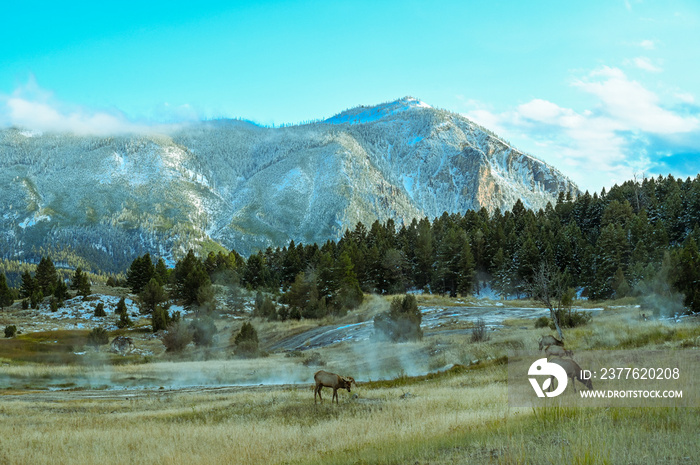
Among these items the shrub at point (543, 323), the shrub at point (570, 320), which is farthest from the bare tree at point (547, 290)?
the shrub at point (543, 323)

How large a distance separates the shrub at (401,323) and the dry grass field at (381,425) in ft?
42.0

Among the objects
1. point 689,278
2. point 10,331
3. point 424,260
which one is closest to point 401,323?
point 689,278

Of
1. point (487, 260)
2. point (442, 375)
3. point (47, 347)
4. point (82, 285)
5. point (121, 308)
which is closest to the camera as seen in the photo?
A: point (442, 375)

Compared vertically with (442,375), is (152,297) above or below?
above

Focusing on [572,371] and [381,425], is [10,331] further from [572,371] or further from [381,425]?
[572,371]

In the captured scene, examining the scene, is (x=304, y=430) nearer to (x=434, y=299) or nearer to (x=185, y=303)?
(x=434, y=299)

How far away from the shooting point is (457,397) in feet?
53.3

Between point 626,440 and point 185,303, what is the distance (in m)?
78.8

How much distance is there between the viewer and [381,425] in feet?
40.3

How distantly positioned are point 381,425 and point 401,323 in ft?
107

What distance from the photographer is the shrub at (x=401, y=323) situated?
4322cm

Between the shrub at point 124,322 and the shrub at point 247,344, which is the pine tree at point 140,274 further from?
the shrub at point 247,344

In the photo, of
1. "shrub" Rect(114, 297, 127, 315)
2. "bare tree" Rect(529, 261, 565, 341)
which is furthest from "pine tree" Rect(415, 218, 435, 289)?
"bare tree" Rect(529, 261, 565, 341)

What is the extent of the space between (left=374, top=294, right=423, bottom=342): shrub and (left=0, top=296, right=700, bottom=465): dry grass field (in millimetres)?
12808
